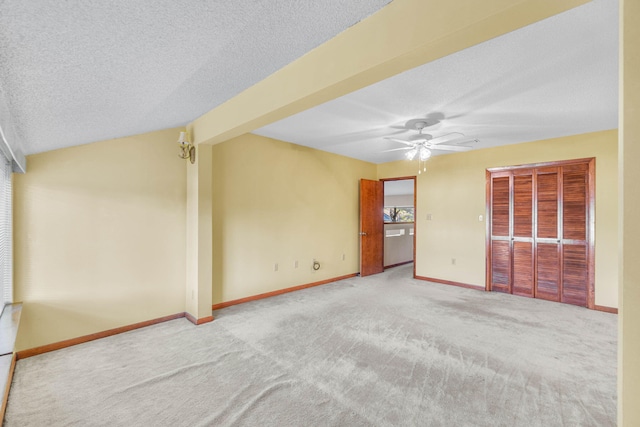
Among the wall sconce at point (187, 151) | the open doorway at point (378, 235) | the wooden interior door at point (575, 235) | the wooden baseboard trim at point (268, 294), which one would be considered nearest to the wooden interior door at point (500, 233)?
the wooden interior door at point (575, 235)

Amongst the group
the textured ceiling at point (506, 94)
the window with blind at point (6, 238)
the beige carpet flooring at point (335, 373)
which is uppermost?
the textured ceiling at point (506, 94)

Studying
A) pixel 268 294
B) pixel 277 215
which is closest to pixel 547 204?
pixel 277 215

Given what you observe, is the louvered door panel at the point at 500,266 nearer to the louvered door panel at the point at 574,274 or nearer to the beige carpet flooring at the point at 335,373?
the louvered door panel at the point at 574,274

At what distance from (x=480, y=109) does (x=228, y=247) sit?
11.1 ft

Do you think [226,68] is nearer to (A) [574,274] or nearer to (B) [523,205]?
(B) [523,205]

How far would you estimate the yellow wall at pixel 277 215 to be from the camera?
12.4 feet

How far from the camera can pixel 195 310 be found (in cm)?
324

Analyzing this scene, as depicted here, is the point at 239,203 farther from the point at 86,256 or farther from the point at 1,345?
the point at 1,345

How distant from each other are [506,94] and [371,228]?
11.9 feet

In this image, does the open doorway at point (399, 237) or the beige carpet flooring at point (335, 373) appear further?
the open doorway at point (399, 237)

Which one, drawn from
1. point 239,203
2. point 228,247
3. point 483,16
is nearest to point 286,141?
point 239,203

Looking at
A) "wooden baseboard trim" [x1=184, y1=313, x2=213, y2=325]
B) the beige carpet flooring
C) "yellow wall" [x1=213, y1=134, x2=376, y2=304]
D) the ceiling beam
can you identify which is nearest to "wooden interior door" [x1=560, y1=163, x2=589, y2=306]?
the beige carpet flooring

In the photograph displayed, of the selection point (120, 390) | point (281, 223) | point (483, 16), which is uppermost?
point (483, 16)

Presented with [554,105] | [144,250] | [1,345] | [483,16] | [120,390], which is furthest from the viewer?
[144,250]
